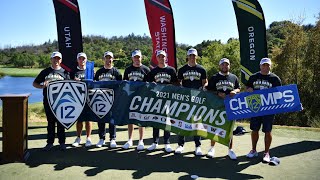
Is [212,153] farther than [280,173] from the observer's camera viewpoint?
Yes

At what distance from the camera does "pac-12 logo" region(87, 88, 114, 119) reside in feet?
20.6

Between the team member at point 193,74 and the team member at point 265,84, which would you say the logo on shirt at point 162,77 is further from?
the team member at point 265,84

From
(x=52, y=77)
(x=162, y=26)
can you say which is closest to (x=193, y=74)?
(x=52, y=77)

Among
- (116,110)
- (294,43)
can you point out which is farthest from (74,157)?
(294,43)

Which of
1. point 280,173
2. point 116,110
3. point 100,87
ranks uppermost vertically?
point 100,87

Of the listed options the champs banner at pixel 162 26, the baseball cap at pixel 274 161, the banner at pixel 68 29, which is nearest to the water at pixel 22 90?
the banner at pixel 68 29

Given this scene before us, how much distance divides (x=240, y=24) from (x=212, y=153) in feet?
11.7

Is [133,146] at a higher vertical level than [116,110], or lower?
lower

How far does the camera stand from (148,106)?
6.25m

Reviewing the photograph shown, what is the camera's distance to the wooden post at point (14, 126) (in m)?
5.45

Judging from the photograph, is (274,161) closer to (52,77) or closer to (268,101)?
(268,101)

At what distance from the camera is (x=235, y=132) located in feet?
27.3

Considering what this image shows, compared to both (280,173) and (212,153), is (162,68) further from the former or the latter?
(280,173)

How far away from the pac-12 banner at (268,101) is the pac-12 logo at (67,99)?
2.90 m
